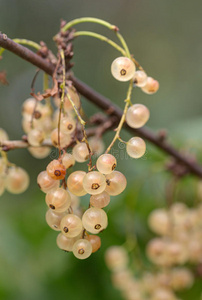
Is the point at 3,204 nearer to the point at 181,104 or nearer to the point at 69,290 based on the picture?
the point at 69,290

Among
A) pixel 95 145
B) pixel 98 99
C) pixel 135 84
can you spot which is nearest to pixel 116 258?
pixel 95 145

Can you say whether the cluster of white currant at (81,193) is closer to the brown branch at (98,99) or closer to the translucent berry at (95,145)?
the brown branch at (98,99)

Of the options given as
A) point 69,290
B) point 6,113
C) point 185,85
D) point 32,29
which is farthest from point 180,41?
point 69,290

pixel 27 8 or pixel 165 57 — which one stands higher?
pixel 165 57

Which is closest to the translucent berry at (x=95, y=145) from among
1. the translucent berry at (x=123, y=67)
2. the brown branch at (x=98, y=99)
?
the brown branch at (x=98, y=99)

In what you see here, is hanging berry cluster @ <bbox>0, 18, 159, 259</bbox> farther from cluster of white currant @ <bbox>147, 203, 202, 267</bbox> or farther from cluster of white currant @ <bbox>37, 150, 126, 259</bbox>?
cluster of white currant @ <bbox>147, 203, 202, 267</bbox>

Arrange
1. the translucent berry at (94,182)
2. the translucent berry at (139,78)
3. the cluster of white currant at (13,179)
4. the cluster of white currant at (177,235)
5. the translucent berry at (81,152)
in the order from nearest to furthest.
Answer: the translucent berry at (94,182) → the translucent berry at (81,152) → the translucent berry at (139,78) → the cluster of white currant at (13,179) → the cluster of white currant at (177,235)
